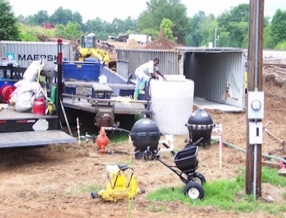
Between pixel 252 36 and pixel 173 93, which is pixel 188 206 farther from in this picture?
pixel 173 93

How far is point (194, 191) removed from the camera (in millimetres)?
7691

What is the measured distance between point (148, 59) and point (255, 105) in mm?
13918

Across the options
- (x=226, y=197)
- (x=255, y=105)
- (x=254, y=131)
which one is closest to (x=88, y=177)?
(x=226, y=197)

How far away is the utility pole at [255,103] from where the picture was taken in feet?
25.5

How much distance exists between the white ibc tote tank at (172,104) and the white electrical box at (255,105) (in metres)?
5.73

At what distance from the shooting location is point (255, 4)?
7812 mm

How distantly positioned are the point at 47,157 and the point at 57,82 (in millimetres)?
1485

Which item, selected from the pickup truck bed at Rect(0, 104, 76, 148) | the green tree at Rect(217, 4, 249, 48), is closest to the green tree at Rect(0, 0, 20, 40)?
the pickup truck bed at Rect(0, 104, 76, 148)

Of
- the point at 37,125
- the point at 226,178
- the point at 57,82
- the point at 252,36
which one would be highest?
the point at 252,36

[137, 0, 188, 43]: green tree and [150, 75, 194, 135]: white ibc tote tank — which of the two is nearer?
[150, 75, 194, 135]: white ibc tote tank

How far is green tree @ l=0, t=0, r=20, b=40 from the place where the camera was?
37312mm

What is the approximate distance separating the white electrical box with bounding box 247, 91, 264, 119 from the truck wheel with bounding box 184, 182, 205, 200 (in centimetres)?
121

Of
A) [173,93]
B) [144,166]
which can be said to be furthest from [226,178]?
[173,93]

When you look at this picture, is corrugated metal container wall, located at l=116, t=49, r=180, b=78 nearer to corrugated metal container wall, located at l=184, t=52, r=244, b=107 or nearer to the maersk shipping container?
the maersk shipping container
